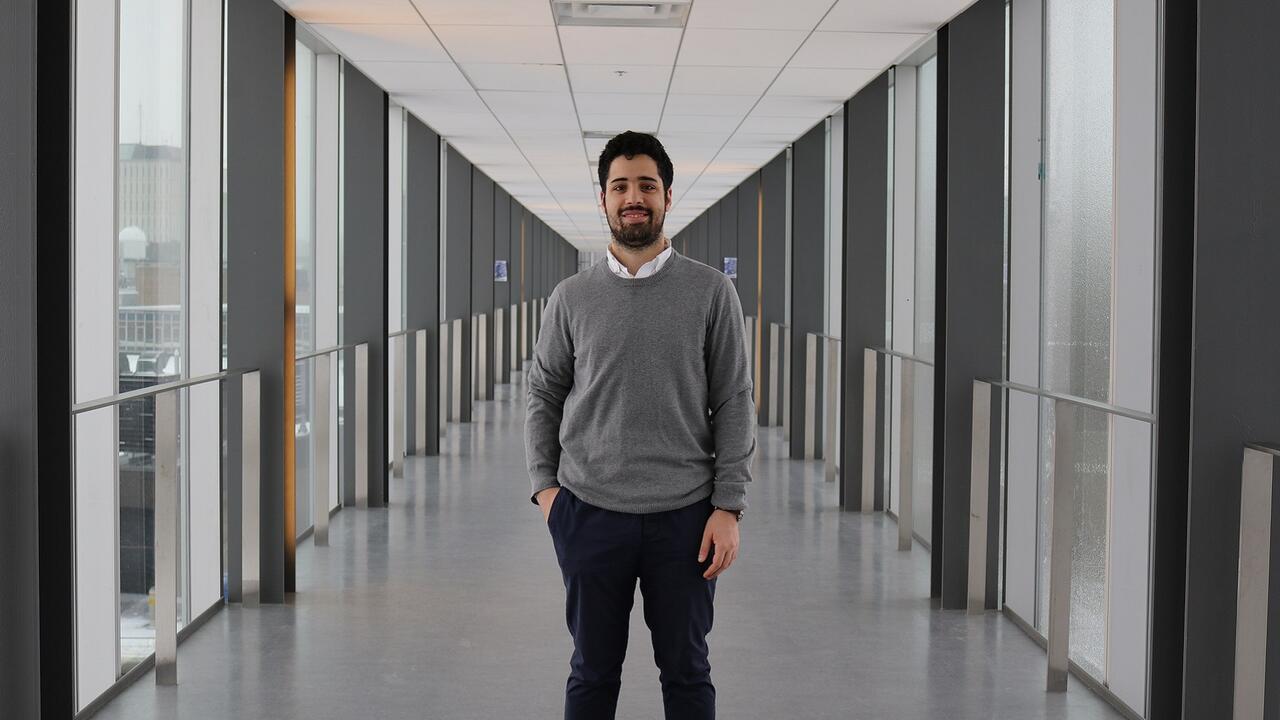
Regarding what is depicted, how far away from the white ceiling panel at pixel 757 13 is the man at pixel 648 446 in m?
2.98

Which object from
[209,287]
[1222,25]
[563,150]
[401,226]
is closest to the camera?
[1222,25]

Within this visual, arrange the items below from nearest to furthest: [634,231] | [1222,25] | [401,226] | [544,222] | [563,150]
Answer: [634,231], [1222,25], [401,226], [563,150], [544,222]

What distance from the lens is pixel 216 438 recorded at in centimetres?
531

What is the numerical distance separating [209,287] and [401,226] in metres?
4.97

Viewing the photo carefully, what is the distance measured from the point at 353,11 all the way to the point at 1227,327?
395 centimetres

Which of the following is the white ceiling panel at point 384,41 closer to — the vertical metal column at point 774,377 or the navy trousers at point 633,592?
the navy trousers at point 633,592

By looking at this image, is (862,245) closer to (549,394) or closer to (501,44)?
(501,44)

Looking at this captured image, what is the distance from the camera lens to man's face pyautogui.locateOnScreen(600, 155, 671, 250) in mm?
2533

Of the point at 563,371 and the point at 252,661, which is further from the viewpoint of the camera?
the point at 252,661

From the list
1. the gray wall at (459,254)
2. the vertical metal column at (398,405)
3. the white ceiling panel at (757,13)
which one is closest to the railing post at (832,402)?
the vertical metal column at (398,405)

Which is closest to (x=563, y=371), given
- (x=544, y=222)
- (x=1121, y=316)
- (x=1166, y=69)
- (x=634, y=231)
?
(x=634, y=231)

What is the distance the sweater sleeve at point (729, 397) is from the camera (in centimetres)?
253

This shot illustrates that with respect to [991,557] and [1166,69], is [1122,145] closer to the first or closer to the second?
[1166,69]

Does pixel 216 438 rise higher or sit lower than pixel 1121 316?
lower
